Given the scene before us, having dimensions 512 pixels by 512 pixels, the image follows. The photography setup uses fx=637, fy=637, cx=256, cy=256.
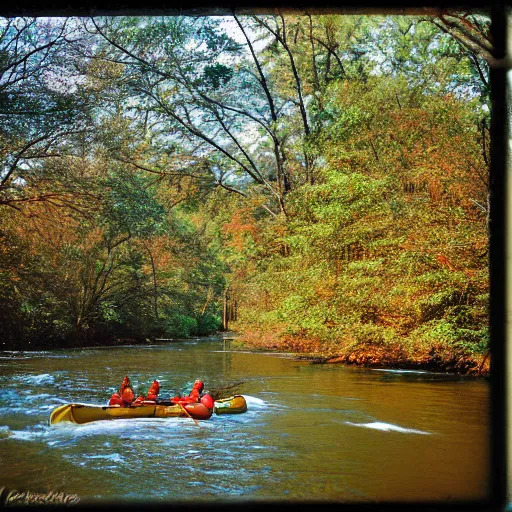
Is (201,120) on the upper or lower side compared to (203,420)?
upper

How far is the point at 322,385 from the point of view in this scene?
34.3ft

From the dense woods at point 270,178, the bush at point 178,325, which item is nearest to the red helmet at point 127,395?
the dense woods at point 270,178

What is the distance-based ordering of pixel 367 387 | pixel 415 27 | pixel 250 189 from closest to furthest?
pixel 367 387, pixel 415 27, pixel 250 189

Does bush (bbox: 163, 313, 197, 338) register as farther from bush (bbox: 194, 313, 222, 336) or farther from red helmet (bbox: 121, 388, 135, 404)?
red helmet (bbox: 121, 388, 135, 404)

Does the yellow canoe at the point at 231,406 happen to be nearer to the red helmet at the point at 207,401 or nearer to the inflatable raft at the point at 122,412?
the inflatable raft at the point at 122,412

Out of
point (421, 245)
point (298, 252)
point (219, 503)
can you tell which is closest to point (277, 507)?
point (219, 503)

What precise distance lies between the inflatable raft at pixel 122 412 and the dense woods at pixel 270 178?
4.66 meters

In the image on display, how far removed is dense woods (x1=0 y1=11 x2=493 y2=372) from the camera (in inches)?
424

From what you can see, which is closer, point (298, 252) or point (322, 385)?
point (322, 385)

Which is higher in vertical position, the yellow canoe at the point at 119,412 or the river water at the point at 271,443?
the yellow canoe at the point at 119,412

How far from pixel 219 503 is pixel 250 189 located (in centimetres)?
1445

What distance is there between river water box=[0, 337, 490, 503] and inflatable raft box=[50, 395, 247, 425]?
94 mm

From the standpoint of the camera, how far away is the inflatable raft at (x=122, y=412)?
7.05 m

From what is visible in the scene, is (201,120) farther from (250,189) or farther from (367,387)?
(367,387)
